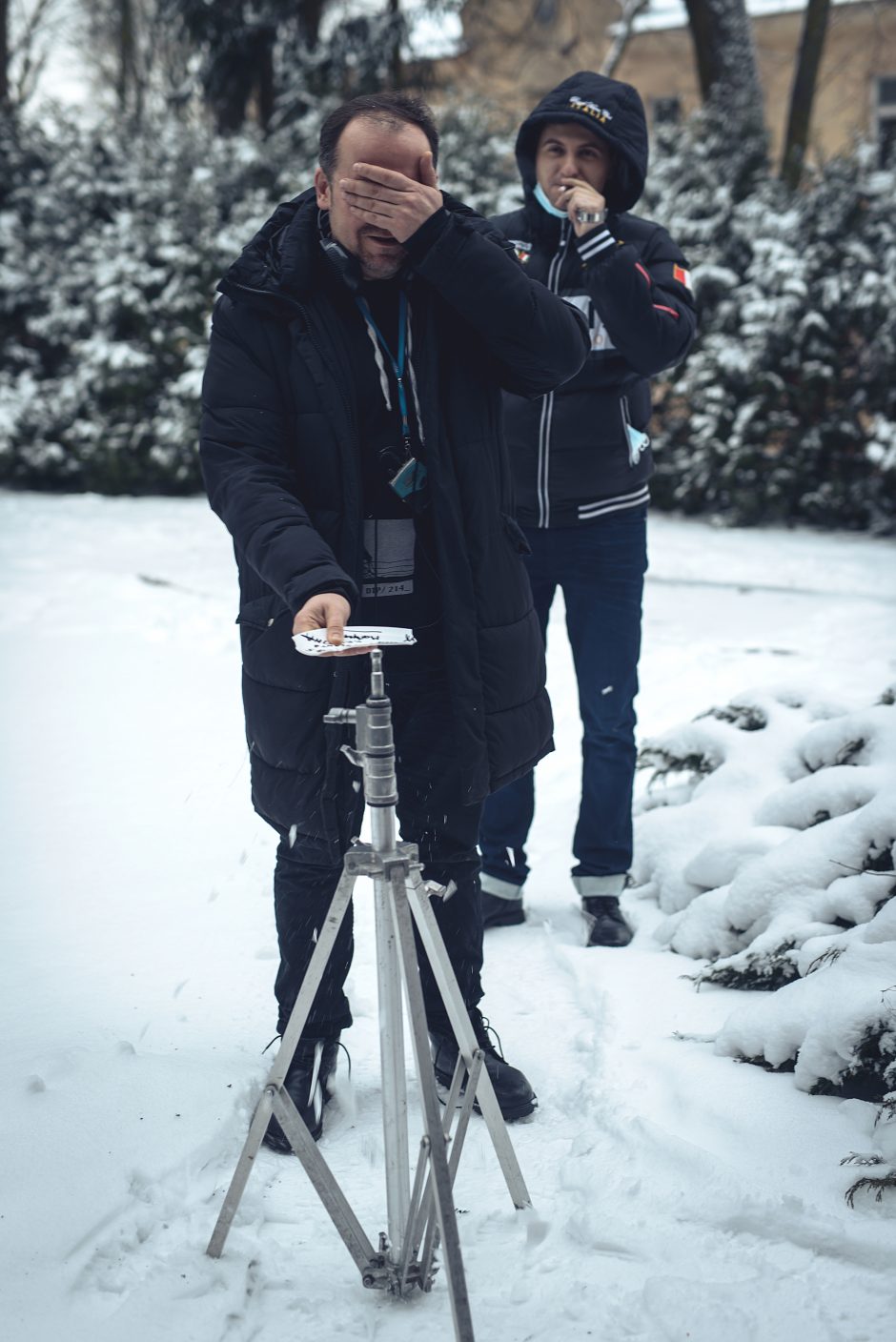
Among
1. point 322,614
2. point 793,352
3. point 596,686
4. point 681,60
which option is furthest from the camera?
point 681,60

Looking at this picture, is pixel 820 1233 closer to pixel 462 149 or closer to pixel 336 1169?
pixel 336 1169

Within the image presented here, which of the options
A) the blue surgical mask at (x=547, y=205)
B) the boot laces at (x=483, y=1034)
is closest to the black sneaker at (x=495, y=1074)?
the boot laces at (x=483, y=1034)

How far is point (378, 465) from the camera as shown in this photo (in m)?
2.37

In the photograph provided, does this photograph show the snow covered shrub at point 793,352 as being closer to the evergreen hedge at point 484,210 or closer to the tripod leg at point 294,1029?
the evergreen hedge at point 484,210

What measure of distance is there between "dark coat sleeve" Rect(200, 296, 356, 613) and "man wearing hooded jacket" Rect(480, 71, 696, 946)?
3.60 ft

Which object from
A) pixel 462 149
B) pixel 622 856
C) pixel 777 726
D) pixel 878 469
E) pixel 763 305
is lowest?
pixel 622 856

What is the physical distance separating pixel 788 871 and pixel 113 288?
908cm

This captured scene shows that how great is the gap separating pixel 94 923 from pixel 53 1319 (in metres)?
1.57

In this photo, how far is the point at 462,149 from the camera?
1052cm

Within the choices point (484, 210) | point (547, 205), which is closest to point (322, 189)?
point (547, 205)

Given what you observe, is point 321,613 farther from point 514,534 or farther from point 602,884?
point 602,884

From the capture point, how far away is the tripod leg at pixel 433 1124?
1.79m

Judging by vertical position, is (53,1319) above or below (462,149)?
below

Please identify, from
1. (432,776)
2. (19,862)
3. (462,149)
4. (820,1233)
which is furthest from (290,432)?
(462,149)
